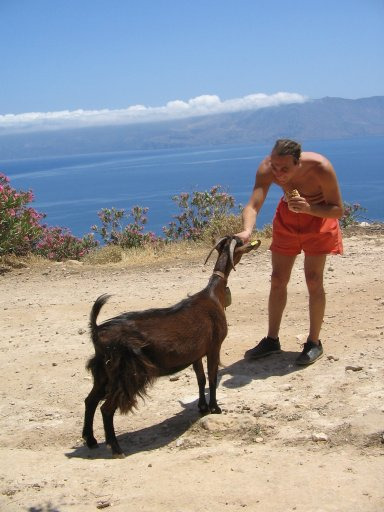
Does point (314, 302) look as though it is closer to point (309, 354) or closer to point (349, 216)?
point (309, 354)

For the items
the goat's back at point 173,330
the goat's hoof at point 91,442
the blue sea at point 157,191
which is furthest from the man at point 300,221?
the blue sea at point 157,191

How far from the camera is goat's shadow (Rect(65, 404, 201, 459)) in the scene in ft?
15.2

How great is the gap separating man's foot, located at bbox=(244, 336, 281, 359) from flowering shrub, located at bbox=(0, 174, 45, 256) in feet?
22.6

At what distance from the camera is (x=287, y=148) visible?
5.12m


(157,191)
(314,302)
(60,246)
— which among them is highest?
(314,302)

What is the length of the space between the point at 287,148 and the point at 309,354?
1883mm

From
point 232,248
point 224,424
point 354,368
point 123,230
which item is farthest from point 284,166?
point 123,230

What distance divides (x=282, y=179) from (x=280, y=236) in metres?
0.71

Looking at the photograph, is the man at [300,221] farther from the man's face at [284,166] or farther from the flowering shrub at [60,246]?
the flowering shrub at [60,246]

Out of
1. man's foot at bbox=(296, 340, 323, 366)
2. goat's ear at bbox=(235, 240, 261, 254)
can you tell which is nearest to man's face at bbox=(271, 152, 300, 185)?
goat's ear at bbox=(235, 240, 261, 254)

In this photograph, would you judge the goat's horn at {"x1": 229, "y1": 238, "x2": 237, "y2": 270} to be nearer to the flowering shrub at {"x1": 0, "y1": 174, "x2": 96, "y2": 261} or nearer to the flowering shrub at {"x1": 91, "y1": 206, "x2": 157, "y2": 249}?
the flowering shrub at {"x1": 0, "y1": 174, "x2": 96, "y2": 261}

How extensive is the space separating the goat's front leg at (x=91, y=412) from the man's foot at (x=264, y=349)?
1.87 meters

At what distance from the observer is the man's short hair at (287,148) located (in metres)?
5.11

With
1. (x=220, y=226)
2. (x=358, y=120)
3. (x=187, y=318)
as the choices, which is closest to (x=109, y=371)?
(x=187, y=318)
